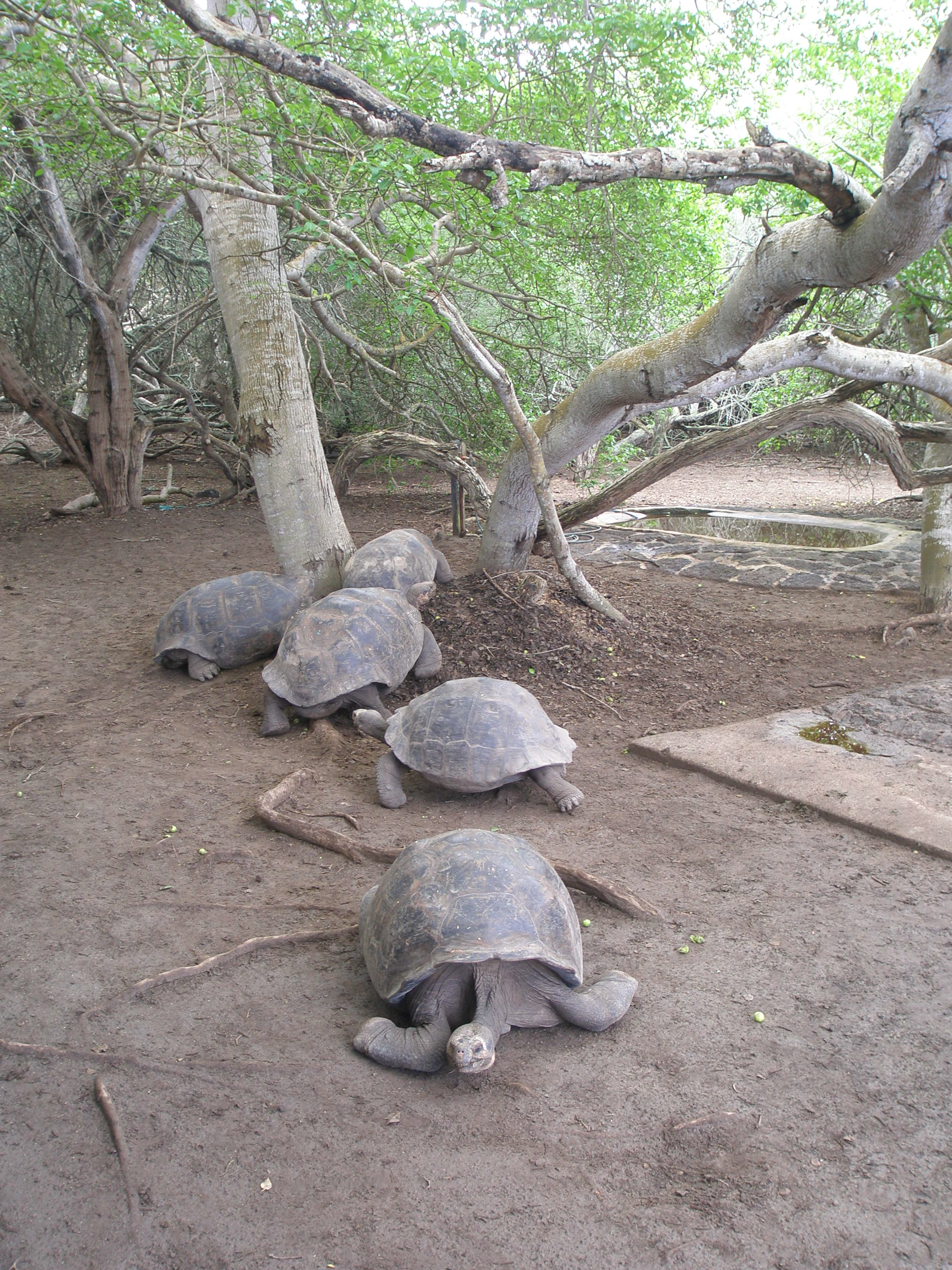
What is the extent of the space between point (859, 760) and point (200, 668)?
3946 mm

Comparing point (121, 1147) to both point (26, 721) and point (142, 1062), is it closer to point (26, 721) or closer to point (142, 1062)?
point (142, 1062)

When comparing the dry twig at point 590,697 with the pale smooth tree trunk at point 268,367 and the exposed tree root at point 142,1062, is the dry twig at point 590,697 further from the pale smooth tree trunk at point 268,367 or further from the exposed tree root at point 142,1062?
the exposed tree root at point 142,1062

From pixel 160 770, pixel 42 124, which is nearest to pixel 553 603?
pixel 160 770

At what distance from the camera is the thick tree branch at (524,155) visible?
277cm

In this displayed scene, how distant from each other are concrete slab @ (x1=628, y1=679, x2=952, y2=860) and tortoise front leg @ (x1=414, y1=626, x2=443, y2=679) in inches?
55.7

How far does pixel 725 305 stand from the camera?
4438 mm

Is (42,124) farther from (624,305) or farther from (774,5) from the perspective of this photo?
(774,5)

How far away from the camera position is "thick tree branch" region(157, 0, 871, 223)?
9.07 feet

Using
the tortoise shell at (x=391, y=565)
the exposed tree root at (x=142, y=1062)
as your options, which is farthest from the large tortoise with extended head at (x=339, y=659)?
the exposed tree root at (x=142, y=1062)

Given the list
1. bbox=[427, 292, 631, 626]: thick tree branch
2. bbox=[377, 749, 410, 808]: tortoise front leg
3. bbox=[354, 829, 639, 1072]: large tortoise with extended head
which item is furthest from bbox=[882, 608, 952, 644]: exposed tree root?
bbox=[354, 829, 639, 1072]: large tortoise with extended head

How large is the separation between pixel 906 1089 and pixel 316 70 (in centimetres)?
361

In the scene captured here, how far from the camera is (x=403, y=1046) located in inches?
92.5

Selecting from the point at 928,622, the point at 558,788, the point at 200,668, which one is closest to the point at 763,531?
the point at 928,622

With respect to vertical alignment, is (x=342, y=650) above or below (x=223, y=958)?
above
